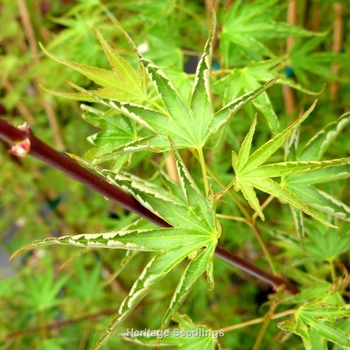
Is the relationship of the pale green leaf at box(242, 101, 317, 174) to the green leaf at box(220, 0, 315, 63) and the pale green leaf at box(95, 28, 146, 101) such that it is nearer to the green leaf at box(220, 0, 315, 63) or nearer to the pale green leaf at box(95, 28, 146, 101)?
the pale green leaf at box(95, 28, 146, 101)

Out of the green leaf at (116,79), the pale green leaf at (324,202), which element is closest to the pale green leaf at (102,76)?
the green leaf at (116,79)

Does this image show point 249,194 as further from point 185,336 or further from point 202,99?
point 185,336

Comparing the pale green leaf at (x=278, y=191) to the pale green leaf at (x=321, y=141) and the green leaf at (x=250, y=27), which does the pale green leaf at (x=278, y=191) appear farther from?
the green leaf at (x=250, y=27)

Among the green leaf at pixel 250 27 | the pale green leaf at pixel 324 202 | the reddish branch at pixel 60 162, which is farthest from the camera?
the green leaf at pixel 250 27

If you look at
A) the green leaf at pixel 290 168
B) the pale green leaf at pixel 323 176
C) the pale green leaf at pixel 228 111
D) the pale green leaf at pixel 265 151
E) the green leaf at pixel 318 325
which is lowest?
the green leaf at pixel 318 325

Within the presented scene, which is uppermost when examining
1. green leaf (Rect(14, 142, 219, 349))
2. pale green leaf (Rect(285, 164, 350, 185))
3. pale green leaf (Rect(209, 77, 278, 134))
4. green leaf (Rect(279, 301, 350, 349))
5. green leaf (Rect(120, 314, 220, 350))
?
pale green leaf (Rect(209, 77, 278, 134))

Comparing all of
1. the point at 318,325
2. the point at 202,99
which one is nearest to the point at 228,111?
the point at 202,99

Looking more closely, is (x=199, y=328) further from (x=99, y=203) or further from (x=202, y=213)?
(x=99, y=203)

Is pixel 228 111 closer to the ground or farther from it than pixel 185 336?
farther from it

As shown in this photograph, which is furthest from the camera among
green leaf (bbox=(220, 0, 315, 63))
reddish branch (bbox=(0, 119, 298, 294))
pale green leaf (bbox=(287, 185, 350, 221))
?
green leaf (bbox=(220, 0, 315, 63))

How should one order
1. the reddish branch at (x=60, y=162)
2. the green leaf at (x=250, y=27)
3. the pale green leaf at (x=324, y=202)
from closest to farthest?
the reddish branch at (x=60, y=162), the pale green leaf at (x=324, y=202), the green leaf at (x=250, y=27)

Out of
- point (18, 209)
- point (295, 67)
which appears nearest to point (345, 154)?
point (295, 67)

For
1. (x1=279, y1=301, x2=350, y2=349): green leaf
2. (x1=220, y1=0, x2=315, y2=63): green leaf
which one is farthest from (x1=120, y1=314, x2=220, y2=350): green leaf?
(x1=220, y1=0, x2=315, y2=63): green leaf
